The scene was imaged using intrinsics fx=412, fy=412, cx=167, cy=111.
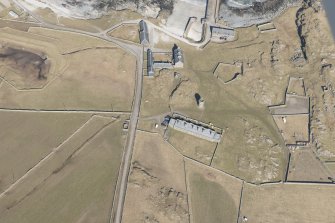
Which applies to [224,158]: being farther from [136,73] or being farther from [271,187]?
[136,73]

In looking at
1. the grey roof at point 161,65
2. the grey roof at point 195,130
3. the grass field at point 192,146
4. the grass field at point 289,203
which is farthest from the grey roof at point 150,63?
the grass field at point 289,203

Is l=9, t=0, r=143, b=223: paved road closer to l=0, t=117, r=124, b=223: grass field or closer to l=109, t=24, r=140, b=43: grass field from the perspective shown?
l=0, t=117, r=124, b=223: grass field

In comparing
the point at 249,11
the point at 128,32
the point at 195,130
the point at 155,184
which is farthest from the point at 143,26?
the point at 155,184

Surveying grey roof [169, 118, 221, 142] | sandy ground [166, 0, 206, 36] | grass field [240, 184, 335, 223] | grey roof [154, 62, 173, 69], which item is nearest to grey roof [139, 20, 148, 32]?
sandy ground [166, 0, 206, 36]

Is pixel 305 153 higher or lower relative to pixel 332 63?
lower

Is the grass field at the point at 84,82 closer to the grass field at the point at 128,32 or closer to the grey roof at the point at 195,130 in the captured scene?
the grass field at the point at 128,32

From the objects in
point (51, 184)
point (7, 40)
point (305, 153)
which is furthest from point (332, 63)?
point (7, 40)

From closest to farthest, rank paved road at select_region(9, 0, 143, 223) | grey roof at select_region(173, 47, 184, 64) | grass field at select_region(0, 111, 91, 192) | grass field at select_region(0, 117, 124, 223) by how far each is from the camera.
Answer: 1. grass field at select_region(0, 117, 124, 223)
2. paved road at select_region(9, 0, 143, 223)
3. grass field at select_region(0, 111, 91, 192)
4. grey roof at select_region(173, 47, 184, 64)
